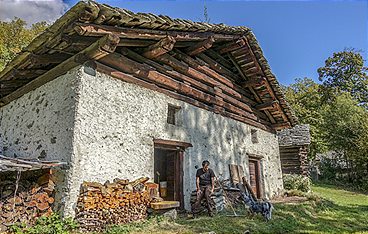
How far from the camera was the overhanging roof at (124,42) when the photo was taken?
5082mm

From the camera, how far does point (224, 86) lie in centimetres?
989

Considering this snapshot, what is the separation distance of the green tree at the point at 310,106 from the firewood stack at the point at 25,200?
22.6m

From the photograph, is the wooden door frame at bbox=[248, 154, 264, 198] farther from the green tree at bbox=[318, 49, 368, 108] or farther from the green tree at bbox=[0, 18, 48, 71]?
the green tree at bbox=[318, 49, 368, 108]

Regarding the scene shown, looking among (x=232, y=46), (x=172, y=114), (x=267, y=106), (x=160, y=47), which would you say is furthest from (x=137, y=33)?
(x=267, y=106)

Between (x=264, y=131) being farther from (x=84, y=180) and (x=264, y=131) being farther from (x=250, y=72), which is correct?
(x=84, y=180)

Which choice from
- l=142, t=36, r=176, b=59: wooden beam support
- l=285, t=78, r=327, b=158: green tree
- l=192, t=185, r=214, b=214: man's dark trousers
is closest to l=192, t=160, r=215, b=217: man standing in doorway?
l=192, t=185, r=214, b=214: man's dark trousers

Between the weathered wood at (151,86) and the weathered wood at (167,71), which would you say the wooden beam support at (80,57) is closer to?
the weathered wood at (151,86)

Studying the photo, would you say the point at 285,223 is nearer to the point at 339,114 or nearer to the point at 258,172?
the point at 258,172

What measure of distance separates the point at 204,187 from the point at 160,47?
11.8 ft

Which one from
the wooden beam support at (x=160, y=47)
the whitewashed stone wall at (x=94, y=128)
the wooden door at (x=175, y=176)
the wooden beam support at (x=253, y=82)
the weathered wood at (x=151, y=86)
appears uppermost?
the wooden beam support at (x=253, y=82)

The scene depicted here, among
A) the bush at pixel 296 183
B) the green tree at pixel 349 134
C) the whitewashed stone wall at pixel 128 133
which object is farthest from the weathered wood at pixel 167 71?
the green tree at pixel 349 134

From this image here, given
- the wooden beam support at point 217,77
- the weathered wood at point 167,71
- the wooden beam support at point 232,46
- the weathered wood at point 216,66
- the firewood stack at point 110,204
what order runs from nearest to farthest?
1. the firewood stack at point 110,204
2. the weathered wood at point 167,71
3. the wooden beam support at point 217,77
4. the weathered wood at point 216,66
5. the wooden beam support at point 232,46

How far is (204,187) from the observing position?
23.8 ft

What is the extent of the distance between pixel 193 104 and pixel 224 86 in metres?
1.90
